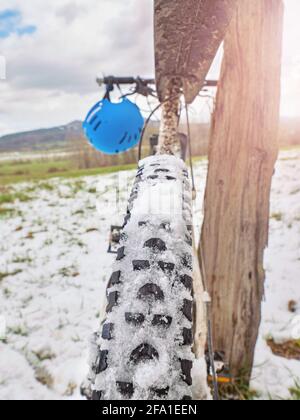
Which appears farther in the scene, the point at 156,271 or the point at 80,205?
the point at 80,205

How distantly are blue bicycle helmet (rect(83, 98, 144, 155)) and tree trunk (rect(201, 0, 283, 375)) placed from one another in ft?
1.43

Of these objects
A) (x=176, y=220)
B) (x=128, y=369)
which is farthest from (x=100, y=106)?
(x=128, y=369)

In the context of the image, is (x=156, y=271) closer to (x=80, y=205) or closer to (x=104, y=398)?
(x=104, y=398)

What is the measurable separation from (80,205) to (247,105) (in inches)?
207

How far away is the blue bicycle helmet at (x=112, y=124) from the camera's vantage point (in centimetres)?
151

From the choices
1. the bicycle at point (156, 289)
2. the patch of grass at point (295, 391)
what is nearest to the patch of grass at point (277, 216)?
the patch of grass at point (295, 391)

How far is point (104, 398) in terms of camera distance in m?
0.43

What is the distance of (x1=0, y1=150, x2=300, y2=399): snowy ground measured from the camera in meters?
1.81

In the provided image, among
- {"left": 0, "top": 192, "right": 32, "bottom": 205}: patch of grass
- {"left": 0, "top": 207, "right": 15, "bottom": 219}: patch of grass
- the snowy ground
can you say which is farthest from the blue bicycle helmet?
{"left": 0, "top": 192, "right": 32, "bottom": 205}: patch of grass

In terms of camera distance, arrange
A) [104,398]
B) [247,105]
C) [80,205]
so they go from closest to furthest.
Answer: [104,398], [247,105], [80,205]

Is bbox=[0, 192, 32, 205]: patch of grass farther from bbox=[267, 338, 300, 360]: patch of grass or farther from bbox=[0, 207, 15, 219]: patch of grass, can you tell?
bbox=[267, 338, 300, 360]: patch of grass

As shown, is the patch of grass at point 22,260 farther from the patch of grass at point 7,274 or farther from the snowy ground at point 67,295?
the patch of grass at point 7,274

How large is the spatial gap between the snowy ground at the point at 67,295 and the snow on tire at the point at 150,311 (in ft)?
1.06

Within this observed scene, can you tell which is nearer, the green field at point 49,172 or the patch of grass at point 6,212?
the patch of grass at point 6,212
